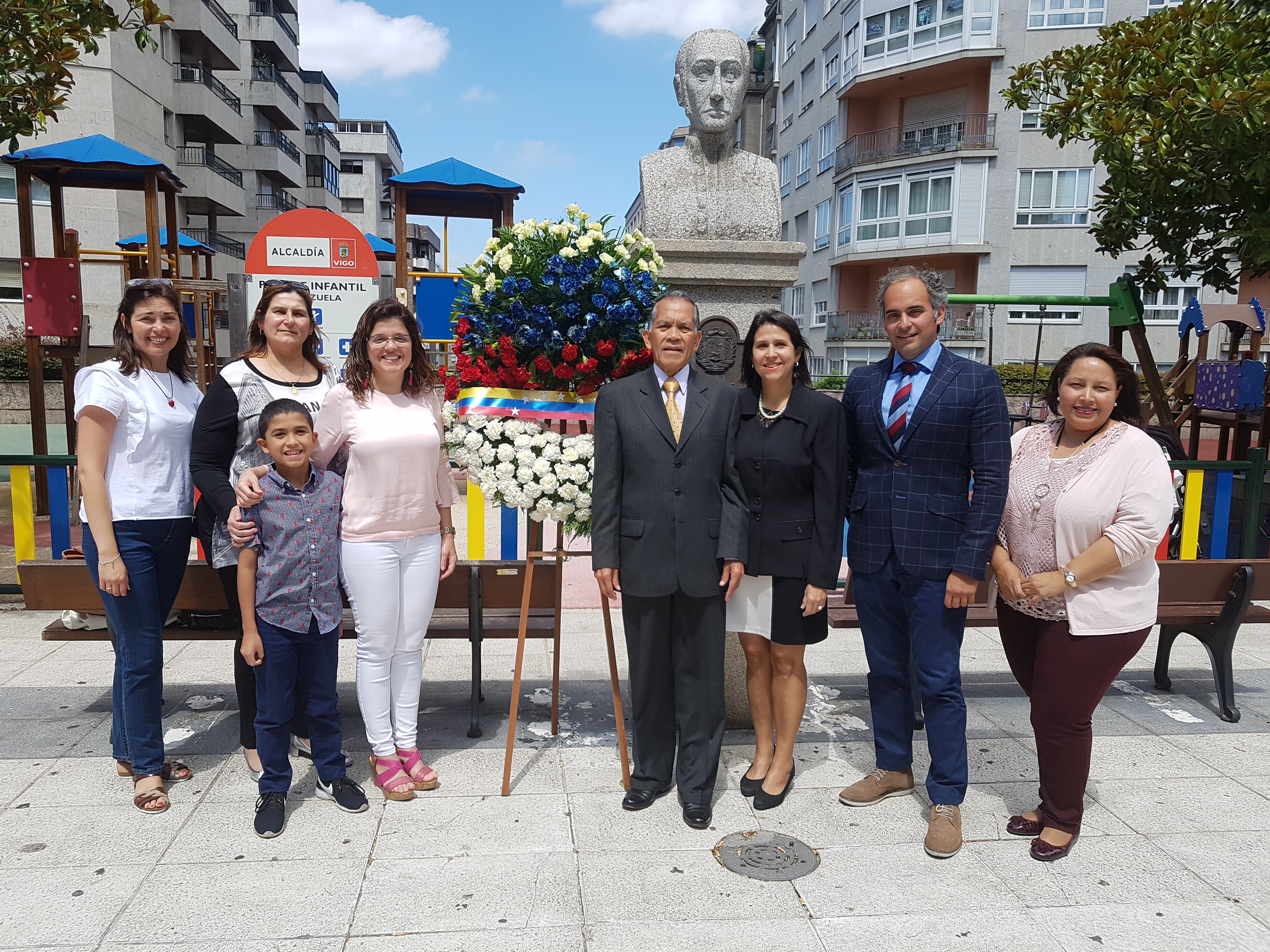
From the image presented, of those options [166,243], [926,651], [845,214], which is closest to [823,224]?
[845,214]

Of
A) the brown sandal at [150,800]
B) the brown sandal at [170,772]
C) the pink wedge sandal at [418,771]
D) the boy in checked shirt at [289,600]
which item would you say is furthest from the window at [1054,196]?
the brown sandal at [150,800]

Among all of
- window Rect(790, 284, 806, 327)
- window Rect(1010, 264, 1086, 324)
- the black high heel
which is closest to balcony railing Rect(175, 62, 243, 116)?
window Rect(790, 284, 806, 327)

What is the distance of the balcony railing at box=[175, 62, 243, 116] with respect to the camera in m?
→ 30.8

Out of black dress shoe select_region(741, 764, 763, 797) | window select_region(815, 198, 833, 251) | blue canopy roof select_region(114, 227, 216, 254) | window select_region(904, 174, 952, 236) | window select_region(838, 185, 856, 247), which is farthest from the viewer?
window select_region(815, 198, 833, 251)

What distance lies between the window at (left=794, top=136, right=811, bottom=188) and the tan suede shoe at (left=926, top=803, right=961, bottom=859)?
38.9 m

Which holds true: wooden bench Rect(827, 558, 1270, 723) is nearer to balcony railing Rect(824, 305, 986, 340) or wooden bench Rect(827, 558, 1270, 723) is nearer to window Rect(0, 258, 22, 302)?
balcony railing Rect(824, 305, 986, 340)

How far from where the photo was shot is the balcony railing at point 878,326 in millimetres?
31203

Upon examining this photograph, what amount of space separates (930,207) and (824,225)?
5868mm

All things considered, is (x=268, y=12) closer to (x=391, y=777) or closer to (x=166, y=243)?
(x=166, y=243)

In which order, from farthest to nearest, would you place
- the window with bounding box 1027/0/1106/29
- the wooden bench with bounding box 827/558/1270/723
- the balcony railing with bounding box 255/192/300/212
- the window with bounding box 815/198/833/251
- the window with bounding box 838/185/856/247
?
the balcony railing with bounding box 255/192/300/212 → the window with bounding box 815/198/833/251 → the window with bounding box 838/185/856/247 → the window with bounding box 1027/0/1106/29 → the wooden bench with bounding box 827/558/1270/723

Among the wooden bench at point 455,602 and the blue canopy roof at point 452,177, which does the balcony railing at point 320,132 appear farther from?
the wooden bench at point 455,602

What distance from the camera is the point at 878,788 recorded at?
3596 mm

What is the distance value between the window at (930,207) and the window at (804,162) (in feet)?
25.1

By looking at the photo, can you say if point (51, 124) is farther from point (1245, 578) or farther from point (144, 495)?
point (1245, 578)
